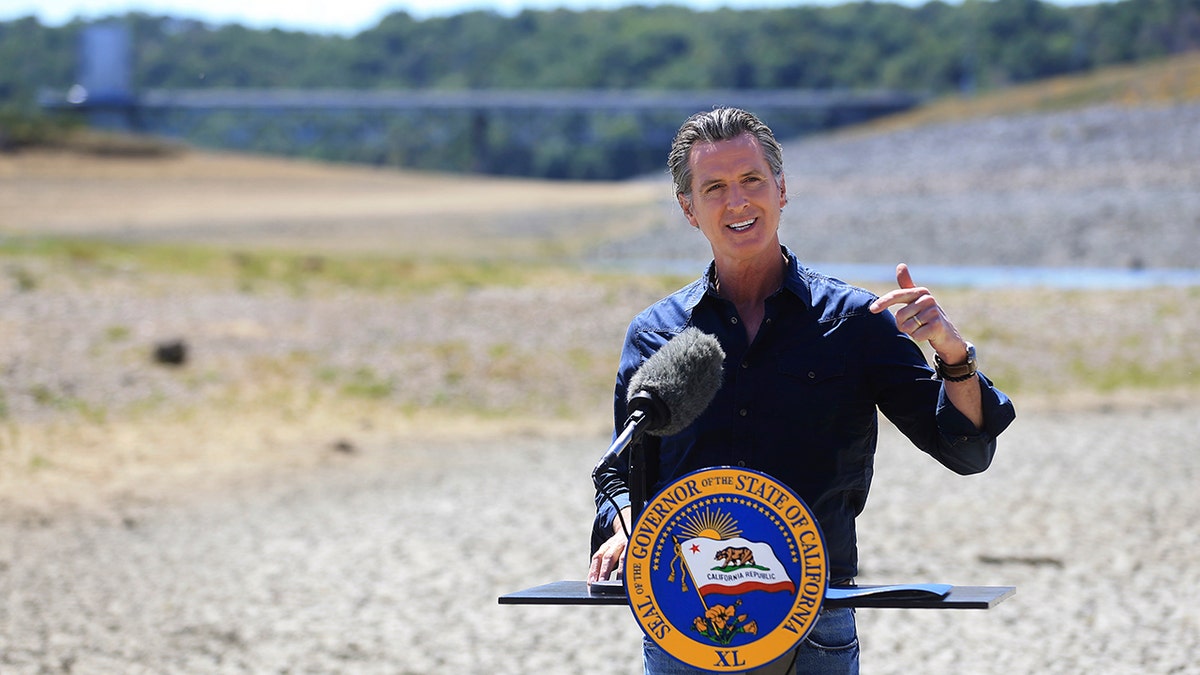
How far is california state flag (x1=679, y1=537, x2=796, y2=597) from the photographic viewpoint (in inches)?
97.7

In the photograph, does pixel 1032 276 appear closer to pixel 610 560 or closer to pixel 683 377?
pixel 610 560

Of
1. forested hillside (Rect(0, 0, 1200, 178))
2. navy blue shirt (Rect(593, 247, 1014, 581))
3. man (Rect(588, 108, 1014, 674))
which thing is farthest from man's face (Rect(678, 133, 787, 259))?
forested hillside (Rect(0, 0, 1200, 178))

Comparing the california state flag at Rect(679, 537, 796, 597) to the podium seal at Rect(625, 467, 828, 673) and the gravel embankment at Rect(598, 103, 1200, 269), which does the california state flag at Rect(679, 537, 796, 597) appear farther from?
the gravel embankment at Rect(598, 103, 1200, 269)

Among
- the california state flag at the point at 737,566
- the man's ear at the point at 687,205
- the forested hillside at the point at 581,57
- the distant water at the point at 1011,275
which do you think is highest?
the forested hillside at the point at 581,57

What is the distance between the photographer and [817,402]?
270 centimetres

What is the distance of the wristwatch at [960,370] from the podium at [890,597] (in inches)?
14.5

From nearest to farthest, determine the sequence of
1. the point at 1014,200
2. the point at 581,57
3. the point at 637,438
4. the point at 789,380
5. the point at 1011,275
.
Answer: the point at 637,438, the point at 789,380, the point at 1011,275, the point at 1014,200, the point at 581,57

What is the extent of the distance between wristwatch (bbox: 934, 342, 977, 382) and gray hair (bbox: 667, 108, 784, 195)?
0.48 meters

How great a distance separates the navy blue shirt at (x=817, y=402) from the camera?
2.70m

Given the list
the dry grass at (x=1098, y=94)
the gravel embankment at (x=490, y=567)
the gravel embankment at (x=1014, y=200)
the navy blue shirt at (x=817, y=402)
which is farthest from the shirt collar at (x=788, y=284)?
the dry grass at (x=1098, y=94)

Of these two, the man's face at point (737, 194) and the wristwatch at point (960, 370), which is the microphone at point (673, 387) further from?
the wristwatch at point (960, 370)

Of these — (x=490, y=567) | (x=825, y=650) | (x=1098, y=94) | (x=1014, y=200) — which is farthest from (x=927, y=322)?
(x=1098, y=94)

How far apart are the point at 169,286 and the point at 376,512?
1099 centimetres

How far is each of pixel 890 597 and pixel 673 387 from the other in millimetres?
518
